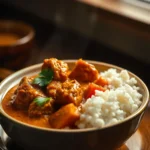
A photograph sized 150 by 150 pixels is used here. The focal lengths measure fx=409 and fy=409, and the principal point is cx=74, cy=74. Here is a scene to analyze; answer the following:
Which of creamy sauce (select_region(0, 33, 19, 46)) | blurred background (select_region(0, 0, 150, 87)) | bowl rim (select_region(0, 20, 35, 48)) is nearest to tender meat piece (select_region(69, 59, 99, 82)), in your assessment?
blurred background (select_region(0, 0, 150, 87))

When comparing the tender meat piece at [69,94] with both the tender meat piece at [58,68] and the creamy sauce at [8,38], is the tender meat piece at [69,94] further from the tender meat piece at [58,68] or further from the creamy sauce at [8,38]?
the creamy sauce at [8,38]

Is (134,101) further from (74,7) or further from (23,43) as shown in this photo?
(74,7)

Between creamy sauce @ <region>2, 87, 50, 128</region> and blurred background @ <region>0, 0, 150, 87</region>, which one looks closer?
creamy sauce @ <region>2, 87, 50, 128</region>

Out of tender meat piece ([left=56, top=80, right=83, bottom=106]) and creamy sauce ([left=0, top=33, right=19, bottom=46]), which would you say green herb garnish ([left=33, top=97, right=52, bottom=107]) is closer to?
tender meat piece ([left=56, top=80, right=83, bottom=106])

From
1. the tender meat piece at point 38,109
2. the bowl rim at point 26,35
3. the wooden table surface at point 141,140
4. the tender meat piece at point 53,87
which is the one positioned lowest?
the bowl rim at point 26,35

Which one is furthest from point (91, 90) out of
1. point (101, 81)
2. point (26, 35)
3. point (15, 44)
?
point (26, 35)

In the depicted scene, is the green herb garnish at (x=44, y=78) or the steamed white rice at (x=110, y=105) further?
the green herb garnish at (x=44, y=78)

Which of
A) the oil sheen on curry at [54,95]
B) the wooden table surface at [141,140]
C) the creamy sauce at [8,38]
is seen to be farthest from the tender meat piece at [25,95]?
the creamy sauce at [8,38]
